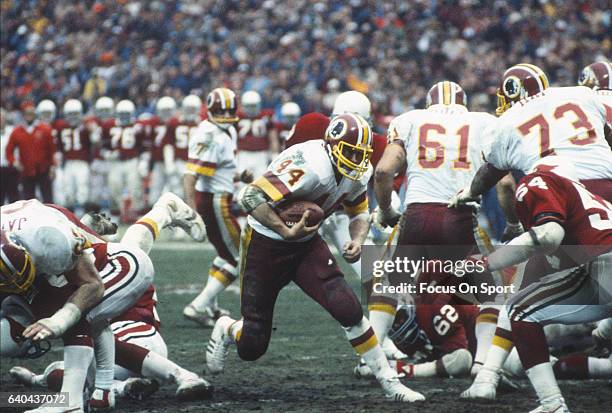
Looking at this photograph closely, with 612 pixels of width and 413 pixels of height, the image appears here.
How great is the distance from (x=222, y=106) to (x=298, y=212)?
3.63m

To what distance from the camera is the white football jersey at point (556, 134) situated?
202 inches

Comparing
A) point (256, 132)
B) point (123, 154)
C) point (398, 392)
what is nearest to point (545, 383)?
point (398, 392)

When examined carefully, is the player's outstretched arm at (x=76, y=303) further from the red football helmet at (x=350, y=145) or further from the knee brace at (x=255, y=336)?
the red football helmet at (x=350, y=145)

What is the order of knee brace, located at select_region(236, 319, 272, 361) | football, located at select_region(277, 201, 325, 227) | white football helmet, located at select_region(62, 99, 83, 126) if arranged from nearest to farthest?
football, located at select_region(277, 201, 325, 227)
knee brace, located at select_region(236, 319, 272, 361)
white football helmet, located at select_region(62, 99, 83, 126)

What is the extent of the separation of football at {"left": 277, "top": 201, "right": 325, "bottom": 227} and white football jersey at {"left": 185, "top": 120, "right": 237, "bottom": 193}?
130 inches

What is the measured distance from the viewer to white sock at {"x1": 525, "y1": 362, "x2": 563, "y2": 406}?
15.7 ft

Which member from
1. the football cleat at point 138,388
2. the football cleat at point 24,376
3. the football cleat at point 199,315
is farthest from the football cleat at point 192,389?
the football cleat at point 199,315

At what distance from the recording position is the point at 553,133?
5.15m

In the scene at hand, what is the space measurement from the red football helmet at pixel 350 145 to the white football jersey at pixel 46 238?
1417 mm

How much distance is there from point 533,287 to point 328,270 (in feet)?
3.74

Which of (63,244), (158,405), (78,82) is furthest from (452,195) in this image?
(78,82)

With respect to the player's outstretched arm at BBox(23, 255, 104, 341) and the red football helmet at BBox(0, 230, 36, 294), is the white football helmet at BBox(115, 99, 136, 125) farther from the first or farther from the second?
the red football helmet at BBox(0, 230, 36, 294)

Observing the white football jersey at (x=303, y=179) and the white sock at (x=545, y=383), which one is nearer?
the white sock at (x=545, y=383)

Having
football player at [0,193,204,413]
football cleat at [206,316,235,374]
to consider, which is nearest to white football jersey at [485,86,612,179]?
football cleat at [206,316,235,374]
